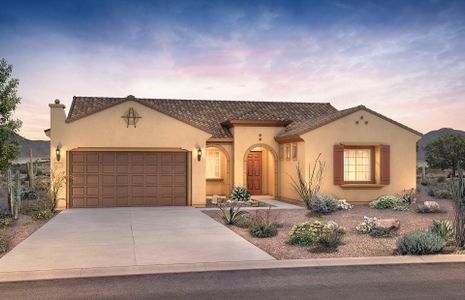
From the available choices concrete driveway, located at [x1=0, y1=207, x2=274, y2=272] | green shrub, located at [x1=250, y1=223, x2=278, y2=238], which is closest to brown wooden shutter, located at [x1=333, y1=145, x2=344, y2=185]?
concrete driveway, located at [x1=0, y1=207, x2=274, y2=272]

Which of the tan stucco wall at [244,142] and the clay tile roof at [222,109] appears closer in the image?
the tan stucco wall at [244,142]

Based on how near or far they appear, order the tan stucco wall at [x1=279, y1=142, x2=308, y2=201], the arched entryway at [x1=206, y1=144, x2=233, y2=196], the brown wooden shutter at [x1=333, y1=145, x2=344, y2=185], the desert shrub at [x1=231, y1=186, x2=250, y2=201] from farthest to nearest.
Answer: the arched entryway at [x1=206, y1=144, x2=233, y2=196] → the desert shrub at [x1=231, y1=186, x2=250, y2=201] → the tan stucco wall at [x1=279, y1=142, x2=308, y2=201] → the brown wooden shutter at [x1=333, y1=145, x2=344, y2=185]

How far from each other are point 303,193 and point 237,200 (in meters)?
3.16

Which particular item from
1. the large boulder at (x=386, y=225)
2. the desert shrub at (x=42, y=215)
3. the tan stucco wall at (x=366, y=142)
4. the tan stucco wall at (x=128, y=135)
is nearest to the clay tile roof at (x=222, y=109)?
the tan stucco wall at (x=128, y=135)

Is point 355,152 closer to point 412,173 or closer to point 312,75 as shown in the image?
point 412,173

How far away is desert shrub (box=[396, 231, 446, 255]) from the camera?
34.2 feet

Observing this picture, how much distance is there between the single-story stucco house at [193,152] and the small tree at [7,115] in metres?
3.74

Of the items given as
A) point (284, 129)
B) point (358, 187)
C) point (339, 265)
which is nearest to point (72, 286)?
point (339, 265)

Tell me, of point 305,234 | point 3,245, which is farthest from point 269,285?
point 3,245

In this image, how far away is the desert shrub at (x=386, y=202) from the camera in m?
19.9

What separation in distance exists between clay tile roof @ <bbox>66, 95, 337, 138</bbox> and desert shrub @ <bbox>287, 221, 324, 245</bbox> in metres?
11.8

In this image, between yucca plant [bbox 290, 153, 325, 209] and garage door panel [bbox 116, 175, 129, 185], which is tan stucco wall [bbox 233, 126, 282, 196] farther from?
garage door panel [bbox 116, 175, 129, 185]

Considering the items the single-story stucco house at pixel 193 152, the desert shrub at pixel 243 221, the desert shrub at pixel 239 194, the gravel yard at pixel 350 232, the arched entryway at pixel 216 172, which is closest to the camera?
the gravel yard at pixel 350 232

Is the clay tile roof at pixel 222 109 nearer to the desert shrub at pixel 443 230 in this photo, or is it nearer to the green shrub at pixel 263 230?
the green shrub at pixel 263 230
